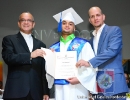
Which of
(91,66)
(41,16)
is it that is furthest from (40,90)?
(41,16)

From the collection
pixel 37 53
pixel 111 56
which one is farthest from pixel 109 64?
pixel 37 53

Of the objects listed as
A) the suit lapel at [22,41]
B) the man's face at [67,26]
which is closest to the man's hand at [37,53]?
the suit lapel at [22,41]

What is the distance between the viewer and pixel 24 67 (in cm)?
219

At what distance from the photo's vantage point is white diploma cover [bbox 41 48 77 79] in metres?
2.10

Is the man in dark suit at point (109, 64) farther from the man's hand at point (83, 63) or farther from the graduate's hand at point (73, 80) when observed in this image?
the graduate's hand at point (73, 80)

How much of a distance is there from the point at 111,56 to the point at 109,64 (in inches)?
3.9

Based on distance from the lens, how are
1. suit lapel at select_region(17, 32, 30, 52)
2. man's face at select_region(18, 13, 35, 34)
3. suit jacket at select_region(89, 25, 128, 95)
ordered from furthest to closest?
man's face at select_region(18, 13, 35, 34) → suit lapel at select_region(17, 32, 30, 52) → suit jacket at select_region(89, 25, 128, 95)

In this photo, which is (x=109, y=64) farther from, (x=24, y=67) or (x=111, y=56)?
(x=24, y=67)

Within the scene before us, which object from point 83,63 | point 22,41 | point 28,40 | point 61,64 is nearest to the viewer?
point 83,63

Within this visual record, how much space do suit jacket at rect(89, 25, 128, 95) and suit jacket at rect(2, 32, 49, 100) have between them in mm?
624

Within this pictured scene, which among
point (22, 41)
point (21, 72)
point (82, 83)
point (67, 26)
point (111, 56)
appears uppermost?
point (67, 26)

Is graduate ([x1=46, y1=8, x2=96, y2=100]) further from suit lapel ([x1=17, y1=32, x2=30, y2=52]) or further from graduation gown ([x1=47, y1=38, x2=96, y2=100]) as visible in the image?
suit lapel ([x1=17, y1=32, x2=30, y2=52])

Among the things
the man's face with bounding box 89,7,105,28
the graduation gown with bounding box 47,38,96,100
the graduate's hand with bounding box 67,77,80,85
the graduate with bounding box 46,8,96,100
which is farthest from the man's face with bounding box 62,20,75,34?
the graduate's hand with bounding box 67,77,80,85

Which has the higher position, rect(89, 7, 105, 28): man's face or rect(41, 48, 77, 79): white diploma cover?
rect(89, 7, 105, 28): man's face
